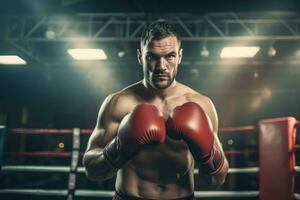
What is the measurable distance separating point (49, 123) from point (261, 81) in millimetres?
6150

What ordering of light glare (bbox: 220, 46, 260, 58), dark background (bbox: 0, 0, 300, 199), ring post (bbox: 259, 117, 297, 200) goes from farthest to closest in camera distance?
dark background (bbox: 0, 0, 300, 199)
light glare (bbox: 220, 46, 260, 58)
ring post (bbox: 259, 117, 297, 200)

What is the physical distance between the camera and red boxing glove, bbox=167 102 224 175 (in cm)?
124

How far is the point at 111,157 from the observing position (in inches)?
49.4

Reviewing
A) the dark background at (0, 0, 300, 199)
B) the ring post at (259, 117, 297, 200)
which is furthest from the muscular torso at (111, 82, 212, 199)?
the dark background at (0, 0, 300, 199)

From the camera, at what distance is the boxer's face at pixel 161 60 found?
1374 mm

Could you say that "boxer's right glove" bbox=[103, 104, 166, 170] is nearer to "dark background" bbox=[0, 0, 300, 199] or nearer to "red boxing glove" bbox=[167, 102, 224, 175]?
"red boxing glove" bbox=[167, 102, 224, 175]

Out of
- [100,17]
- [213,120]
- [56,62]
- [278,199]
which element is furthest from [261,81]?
[213,120]

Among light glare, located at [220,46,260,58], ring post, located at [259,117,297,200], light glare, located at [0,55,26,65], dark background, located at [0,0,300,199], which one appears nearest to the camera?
ring post, located at [259,117,297,200]

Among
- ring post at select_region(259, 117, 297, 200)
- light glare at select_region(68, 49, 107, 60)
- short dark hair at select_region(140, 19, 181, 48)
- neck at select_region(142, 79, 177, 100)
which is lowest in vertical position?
ring post at select_region(259, 117, 297, 200)

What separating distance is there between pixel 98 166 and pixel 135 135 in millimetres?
244

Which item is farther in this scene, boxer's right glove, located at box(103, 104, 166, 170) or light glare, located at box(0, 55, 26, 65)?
light glare, located at box(0, 55, 26, 65)

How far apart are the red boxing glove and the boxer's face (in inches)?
6.0

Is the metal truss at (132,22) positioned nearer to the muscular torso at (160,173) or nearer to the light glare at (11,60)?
the light glare at (11,60)

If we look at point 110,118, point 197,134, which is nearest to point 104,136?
point 110,118
